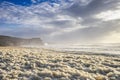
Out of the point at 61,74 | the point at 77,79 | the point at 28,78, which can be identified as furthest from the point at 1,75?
the point at 77,79

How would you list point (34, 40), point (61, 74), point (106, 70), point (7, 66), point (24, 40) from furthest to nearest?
1. point (34, 40)
2. point (24, 40)
3. point (7, 66)
4. point (106, 70)
5. point (61, 74)

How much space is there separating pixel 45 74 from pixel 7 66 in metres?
4.92

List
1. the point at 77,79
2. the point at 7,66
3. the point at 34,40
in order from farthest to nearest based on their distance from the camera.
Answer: the point at 34,40 < the point at 7,66 < the point at 77,79

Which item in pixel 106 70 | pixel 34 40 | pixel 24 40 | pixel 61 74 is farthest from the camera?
pixel 34 40

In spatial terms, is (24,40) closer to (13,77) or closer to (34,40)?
(34,40)

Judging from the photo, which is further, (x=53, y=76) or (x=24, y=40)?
(x=24, y=40)

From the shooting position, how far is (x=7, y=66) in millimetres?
18469

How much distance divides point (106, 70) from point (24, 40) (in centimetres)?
8024

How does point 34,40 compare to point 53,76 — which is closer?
point 53,76

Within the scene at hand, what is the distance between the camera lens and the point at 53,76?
14.9m

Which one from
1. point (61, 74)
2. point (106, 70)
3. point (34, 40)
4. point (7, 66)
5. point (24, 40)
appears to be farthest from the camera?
point (34, 40)

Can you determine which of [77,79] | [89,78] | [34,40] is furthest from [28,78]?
[34,40]

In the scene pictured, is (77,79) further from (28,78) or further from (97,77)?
(28,78)

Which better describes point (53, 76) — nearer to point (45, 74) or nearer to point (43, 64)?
point (45, 74)
